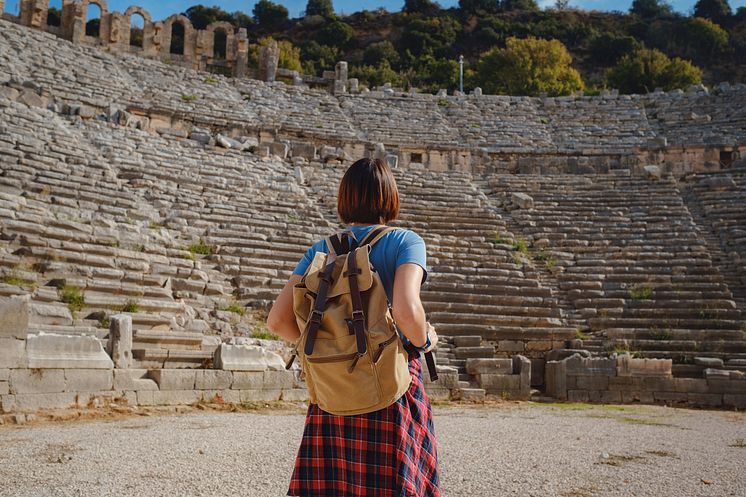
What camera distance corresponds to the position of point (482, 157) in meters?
23.9

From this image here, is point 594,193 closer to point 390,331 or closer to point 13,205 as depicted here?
point 13,205

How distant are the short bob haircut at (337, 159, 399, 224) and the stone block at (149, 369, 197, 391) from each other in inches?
247

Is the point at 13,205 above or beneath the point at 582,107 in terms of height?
beneath

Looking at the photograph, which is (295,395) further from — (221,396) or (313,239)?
(313,239)

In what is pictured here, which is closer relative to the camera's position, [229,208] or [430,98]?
[229,208]

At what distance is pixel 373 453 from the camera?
2.02 meters

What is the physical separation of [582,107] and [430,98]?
6488 mm

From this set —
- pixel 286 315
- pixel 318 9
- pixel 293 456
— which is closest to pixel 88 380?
pixel 293 456

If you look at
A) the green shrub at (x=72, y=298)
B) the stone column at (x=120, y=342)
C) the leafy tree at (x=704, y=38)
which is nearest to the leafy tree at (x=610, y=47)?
the leafy tree at (x=704, y=38)

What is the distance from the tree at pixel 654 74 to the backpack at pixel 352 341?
42123mm

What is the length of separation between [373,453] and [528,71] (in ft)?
137

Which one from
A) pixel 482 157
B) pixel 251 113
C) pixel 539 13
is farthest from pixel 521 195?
pixel 539 13

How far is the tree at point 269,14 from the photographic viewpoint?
59.5m

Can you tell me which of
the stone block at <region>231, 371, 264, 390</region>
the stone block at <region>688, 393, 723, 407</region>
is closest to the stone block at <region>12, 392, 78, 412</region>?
the stone block at <region>231, 371, 264, 390</region>
